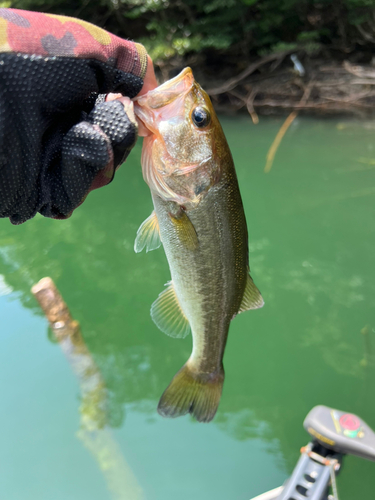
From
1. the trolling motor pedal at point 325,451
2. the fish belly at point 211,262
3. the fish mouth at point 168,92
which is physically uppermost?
the fish mouth at point 168,92

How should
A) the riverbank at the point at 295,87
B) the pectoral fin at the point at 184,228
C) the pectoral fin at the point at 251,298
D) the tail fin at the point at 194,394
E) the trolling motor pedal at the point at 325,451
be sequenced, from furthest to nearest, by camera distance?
the riverbank at the point at 295,87, the trolling motor pedal at the point at 325,451, the tail fin at the point at 194,394, the pectoral fin at the point at 251,298, the pectoral fin at the point at 184,228

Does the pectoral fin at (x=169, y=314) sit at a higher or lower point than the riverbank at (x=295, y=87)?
higher

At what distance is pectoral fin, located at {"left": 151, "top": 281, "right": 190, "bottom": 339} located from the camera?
6.04ft

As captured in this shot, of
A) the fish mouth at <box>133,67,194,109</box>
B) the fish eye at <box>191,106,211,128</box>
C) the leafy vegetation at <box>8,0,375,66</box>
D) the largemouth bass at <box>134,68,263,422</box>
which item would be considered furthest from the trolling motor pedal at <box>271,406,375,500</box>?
the leafy vegetation at <box>8,0,375,66</box>

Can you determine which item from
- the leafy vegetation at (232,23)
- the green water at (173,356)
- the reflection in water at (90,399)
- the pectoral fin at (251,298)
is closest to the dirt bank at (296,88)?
the leafy vegetation at (232,23)

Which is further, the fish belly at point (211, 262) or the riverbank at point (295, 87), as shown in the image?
the riverbank at point (295, 87)

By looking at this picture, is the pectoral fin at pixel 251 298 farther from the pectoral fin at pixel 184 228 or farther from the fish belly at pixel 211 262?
the pectoral fin at pixel 184 228

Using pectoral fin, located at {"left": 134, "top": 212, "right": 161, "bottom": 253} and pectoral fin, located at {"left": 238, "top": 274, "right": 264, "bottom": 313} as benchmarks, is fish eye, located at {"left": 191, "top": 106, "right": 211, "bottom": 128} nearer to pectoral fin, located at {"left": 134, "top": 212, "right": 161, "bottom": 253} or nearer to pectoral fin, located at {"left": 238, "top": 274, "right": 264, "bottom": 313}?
pectoral fin, located at {"left": 134, "top": 212, "right": 161, "bottom": 253}

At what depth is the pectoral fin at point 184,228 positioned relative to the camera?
149 cm

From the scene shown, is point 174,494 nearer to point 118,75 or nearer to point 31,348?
point 31,348

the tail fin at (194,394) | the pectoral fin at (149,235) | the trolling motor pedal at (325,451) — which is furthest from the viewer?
the trolling motor pedal at (325,451)

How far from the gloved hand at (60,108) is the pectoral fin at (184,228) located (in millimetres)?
320

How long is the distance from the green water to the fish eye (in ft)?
9.05

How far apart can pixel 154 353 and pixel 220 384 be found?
2099 millimetres
